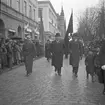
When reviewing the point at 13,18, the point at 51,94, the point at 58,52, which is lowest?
the point at 51,94

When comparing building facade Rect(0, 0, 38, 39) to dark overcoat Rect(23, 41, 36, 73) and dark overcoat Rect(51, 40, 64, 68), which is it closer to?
dark overcoat Rect(23, 41, 36, 73)

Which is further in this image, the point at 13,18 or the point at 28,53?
the point at 13,18

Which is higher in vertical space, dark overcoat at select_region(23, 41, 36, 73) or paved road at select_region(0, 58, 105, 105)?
dark overcoat at select_region(23, 41, 36, 73)

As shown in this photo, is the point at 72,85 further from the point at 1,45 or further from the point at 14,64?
the point at 14,64

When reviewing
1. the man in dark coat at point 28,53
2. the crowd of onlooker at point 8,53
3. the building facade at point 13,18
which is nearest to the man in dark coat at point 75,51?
the man in dark coat at point 28,53

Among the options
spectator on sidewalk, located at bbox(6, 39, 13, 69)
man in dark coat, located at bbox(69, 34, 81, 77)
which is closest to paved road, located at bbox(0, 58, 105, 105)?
man in dark coat, located at bbox(69, 34, 81, 77)

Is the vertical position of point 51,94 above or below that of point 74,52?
below

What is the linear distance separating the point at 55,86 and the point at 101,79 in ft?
6.71

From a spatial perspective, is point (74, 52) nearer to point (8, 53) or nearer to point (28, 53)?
point (28, 53)

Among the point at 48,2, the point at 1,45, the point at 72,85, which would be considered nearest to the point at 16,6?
the point at 1,45

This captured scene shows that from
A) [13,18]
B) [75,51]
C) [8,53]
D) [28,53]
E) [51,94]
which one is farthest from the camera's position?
[13,18]

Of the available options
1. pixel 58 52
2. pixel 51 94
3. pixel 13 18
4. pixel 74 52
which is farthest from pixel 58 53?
pixel 13 18

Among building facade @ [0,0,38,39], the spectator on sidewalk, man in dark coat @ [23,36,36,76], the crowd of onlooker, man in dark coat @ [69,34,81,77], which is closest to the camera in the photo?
man in dark coat @ [69,34,81,77]

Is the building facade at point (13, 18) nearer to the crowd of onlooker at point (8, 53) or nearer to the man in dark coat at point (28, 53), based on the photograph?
the crowd of onlooker at point (8, 53)
